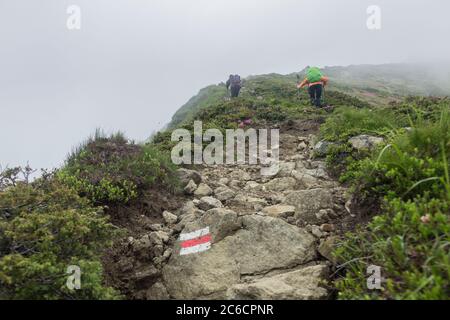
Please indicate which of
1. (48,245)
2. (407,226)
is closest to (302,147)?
(407,226)

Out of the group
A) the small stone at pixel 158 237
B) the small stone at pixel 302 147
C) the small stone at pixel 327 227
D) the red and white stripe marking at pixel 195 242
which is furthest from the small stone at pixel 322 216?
the small stone at pixel 302 147

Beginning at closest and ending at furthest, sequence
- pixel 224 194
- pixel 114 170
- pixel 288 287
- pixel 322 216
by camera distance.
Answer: pixel 288 287 < pixel 322 216 < pixel 114 170 < pixel 224 194

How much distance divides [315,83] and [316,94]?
0.51 metres

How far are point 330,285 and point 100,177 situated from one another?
3543mm

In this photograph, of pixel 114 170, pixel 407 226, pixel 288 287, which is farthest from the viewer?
pixel 114 170

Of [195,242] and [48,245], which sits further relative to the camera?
[195,242]

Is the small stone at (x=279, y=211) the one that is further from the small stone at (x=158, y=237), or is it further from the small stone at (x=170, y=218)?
the small stone at (x=158, y=237)

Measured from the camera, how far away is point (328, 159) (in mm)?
6746

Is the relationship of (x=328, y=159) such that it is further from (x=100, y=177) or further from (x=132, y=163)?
(x=100, y=177)

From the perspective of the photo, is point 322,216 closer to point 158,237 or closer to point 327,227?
point 327,227

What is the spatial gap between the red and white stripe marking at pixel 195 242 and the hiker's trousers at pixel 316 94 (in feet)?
36.5

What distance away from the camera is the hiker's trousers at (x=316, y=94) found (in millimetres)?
14883

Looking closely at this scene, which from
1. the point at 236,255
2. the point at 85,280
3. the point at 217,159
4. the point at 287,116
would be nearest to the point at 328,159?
the point at 217,159

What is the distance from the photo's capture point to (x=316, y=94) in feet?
50.2
